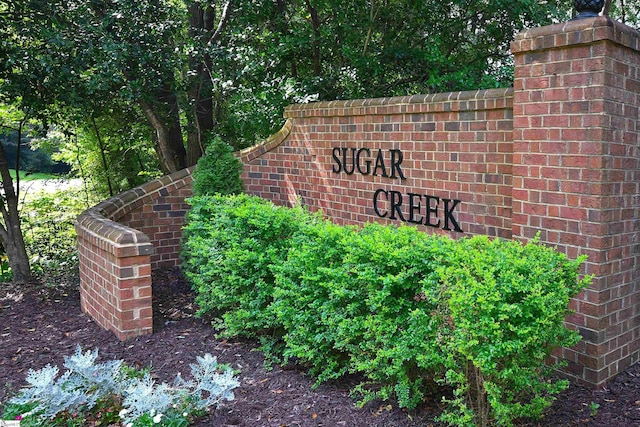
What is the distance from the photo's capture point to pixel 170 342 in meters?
5.25

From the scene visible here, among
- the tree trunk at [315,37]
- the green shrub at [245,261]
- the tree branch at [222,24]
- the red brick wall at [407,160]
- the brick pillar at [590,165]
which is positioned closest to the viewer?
the brick pillar at [590,165]

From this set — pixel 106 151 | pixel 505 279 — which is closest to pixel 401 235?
pixel 505 279

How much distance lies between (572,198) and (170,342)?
3299 mm

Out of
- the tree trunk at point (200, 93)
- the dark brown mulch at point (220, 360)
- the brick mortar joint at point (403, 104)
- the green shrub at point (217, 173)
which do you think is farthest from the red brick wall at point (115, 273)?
the tree trunk at point (200, 93)

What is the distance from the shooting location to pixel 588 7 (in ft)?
13.5

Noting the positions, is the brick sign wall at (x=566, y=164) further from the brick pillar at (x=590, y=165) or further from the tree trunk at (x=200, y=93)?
the tree trunk at (x=200, y=93)

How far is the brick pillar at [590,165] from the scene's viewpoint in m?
3.93

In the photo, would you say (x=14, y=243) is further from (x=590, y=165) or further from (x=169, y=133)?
(x=590, y=165)

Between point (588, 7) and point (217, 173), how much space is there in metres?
4.60

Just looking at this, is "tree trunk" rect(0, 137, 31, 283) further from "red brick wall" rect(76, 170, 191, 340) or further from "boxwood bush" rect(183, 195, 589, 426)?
"boxwood bush" rect(183, 195, 589, 426)

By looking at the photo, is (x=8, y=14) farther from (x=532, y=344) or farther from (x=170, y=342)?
(x=532, y=344)

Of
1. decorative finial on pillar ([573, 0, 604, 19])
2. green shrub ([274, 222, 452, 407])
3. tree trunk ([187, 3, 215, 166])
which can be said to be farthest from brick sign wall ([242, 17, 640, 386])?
tree trunk ([187, 3, 215, 166])

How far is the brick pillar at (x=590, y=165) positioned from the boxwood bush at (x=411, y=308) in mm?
524

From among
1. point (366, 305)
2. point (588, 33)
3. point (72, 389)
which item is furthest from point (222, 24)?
point (72, 389)
